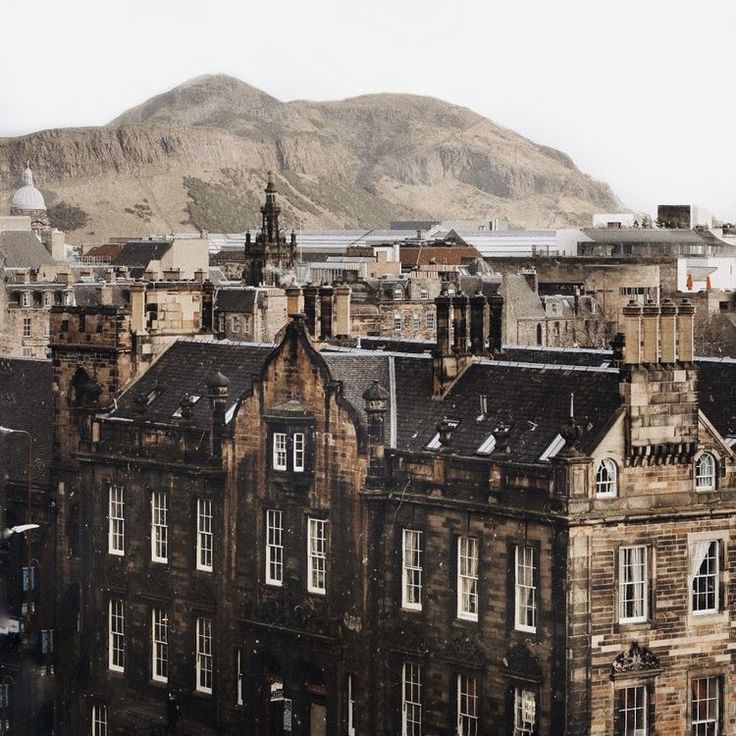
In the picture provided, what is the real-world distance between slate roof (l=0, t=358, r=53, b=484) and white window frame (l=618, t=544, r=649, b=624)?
30.4 meters

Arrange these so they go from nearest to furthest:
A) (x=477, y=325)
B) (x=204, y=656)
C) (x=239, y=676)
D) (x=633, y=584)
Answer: (x=633, y=584) → (x=239, y=676) → (x=477, y=325) → (x=204, y=656)

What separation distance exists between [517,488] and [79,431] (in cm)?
2329

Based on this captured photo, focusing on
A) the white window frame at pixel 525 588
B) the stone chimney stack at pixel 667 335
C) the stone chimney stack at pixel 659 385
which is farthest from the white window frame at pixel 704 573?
the stone chimney stack at pixel 667 335

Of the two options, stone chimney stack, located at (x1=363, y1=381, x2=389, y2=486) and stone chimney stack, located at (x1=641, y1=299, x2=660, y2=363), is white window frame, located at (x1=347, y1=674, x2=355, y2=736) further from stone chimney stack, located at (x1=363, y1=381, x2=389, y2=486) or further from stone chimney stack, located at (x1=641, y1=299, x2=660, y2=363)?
stone chimney stack, located at (x1=641, y1=299, x2=660, y2=363)

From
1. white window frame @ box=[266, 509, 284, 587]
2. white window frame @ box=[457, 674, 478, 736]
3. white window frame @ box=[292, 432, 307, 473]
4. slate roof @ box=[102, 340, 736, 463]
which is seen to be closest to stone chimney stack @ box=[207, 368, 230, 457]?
slate roof @ box=[102, 340, 736, 463]

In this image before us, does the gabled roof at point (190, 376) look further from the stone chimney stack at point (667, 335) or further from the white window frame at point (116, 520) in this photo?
the stone chimney stack at point (667, 335)

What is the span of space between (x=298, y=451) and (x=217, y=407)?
4.20m

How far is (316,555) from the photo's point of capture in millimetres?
68250

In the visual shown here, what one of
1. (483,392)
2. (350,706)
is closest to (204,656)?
(350,706)

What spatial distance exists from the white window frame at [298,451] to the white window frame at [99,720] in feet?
41.5

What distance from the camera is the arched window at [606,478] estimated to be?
60938mm

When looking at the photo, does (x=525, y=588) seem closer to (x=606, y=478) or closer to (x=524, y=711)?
(x=524, y=711)

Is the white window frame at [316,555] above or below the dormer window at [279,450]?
below

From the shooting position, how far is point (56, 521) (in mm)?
82938
